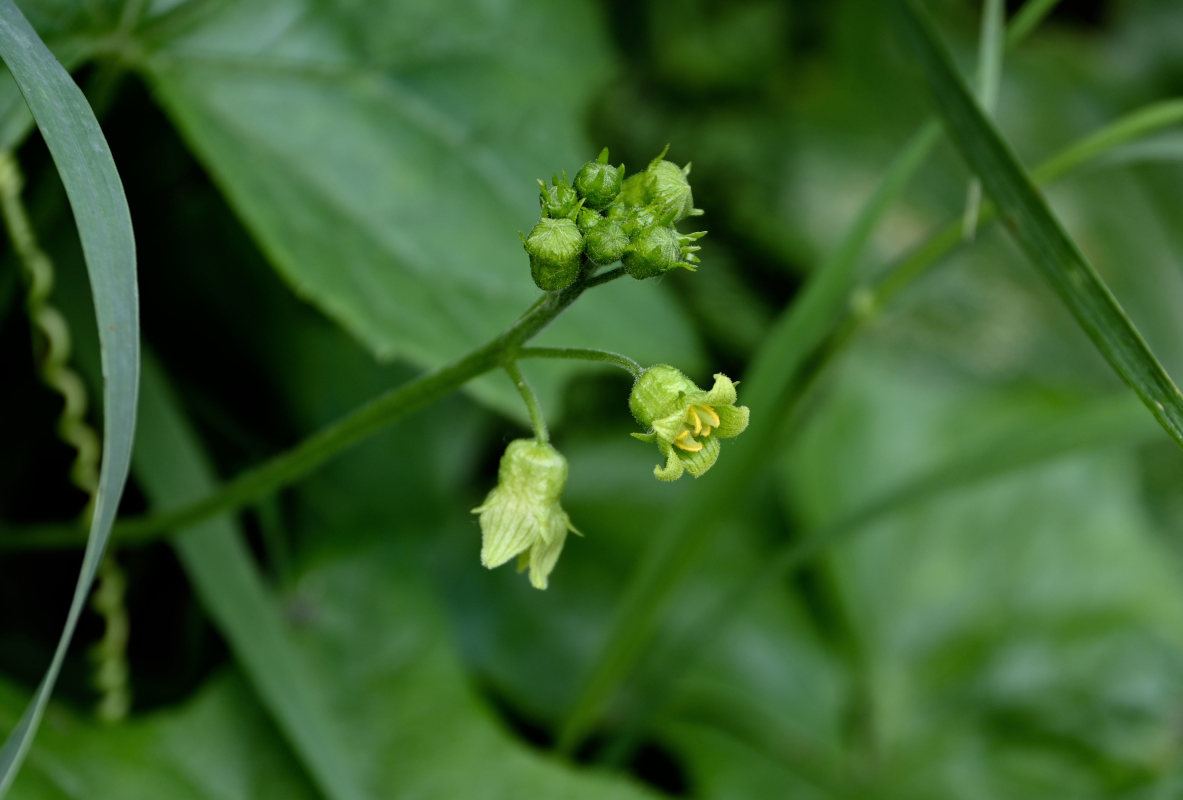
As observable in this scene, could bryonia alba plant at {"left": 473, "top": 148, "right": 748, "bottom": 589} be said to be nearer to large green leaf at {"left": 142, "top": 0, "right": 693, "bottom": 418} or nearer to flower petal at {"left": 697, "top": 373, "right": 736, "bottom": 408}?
flower petal at {"left": 697, "top": 373, "right": 736, "bottom": 408}

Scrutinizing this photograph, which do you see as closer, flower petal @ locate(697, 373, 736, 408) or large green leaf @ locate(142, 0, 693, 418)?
flower petal @ locate(697, 373, 736, 408)

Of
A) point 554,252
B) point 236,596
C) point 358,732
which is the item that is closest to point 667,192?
point 554,252


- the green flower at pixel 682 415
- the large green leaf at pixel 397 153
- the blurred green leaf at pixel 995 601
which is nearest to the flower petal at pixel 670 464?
the green flower at pixel 682 415

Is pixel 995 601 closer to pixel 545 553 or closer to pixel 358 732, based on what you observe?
pixel 358 732

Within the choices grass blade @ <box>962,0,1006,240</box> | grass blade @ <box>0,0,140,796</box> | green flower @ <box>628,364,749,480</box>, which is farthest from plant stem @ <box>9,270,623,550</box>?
grass blade @ <box>962,0,1006,240</box>

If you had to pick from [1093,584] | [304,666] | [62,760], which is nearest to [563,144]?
[304,666]

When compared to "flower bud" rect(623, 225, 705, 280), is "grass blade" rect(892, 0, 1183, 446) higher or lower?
higher
